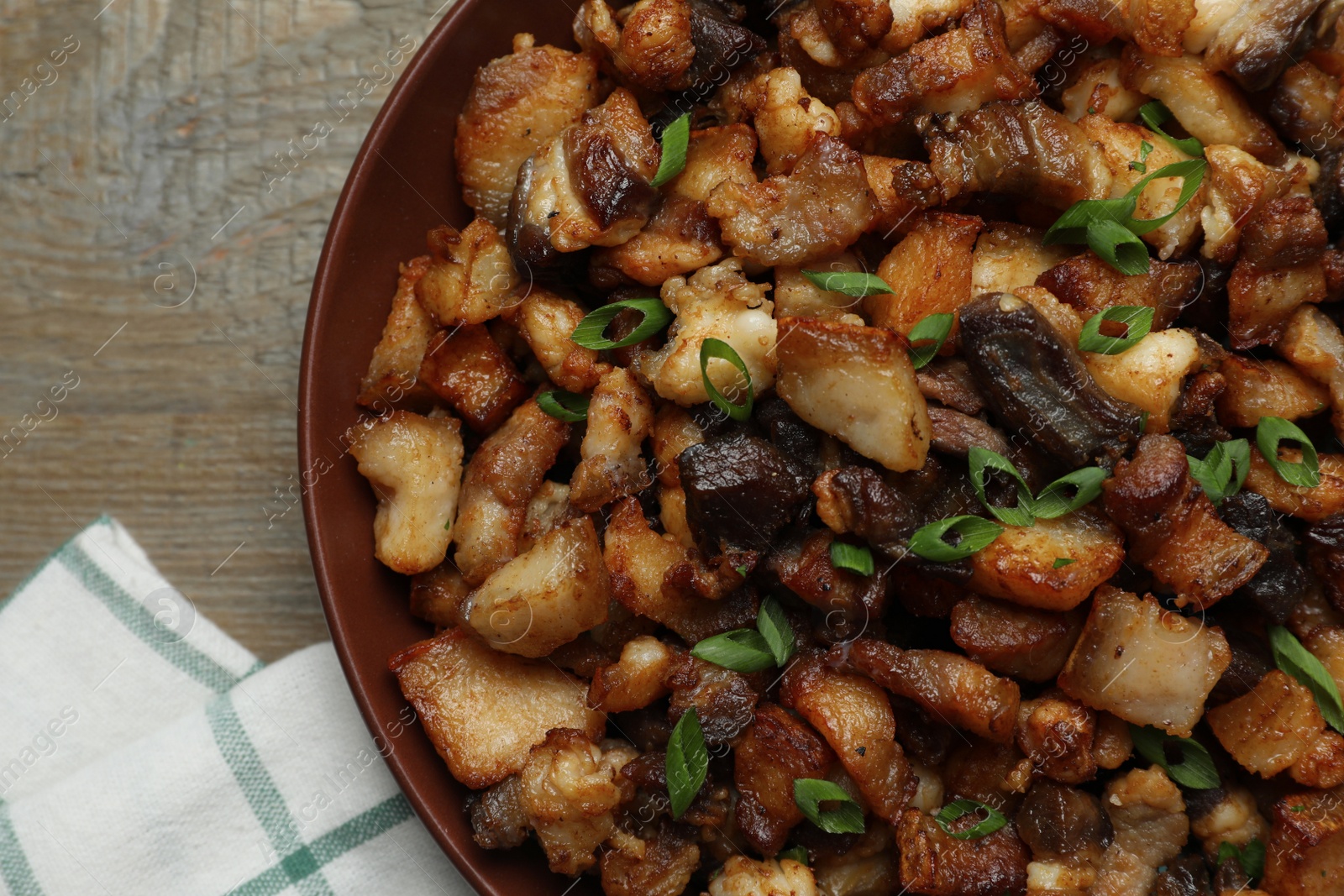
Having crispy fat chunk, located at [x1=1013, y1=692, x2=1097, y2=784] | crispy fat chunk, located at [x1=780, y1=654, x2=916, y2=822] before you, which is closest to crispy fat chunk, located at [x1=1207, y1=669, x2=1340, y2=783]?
crispy fat chunk, located at [x1=1013, y1=692, x2=1097, y2=784]

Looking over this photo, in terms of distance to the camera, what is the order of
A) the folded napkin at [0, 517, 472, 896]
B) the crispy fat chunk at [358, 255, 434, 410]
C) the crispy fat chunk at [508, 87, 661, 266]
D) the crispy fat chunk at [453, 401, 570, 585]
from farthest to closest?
the folded napkin at [0, 517, 472, 896] < the crispy fat chunk at [358, 255, 434, 410] < the crispy fat chunk at [453, 401, 570, 585] < the crispy fat chunk at [508, 87, 661, 266]

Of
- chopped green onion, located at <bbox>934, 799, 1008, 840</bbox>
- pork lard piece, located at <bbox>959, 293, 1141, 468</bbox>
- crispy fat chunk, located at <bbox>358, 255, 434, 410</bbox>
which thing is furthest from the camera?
crispy fat chunk, located at <bbox>358, 255, 434, 410</bbox>

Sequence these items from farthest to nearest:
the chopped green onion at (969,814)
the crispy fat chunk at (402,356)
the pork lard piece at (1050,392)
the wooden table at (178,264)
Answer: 1. the wooden table at (178,264)
2. the crispy fat chunk at (402,356)
3. the chopped green onion at (969,814)
4. the pork lard piece at (1050,392)

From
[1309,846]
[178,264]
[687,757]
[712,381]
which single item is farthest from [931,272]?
[178,264]

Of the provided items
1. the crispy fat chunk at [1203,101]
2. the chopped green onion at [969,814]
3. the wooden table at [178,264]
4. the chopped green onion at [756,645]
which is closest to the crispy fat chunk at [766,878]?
the chopped green onion at [969,814]

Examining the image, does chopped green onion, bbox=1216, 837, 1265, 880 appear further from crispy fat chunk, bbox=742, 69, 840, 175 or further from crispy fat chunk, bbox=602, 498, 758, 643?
crispy fat chunk, bbox=742, 69, 840, 175

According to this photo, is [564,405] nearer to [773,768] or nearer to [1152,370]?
[773,768]

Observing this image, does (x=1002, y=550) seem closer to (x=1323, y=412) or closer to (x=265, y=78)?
(x=1323, y=412)

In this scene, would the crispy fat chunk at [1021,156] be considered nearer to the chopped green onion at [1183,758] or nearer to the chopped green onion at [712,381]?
the chopped green onion at [712,381]
